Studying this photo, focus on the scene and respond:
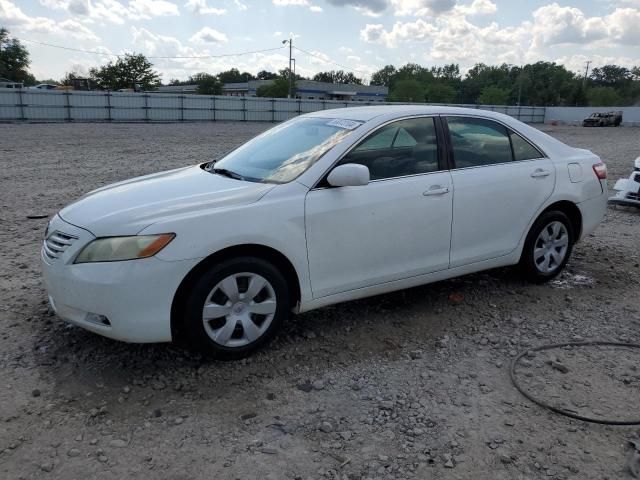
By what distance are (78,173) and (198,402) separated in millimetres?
9478

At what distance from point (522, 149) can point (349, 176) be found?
2003 mm

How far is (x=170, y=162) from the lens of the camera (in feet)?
43.9

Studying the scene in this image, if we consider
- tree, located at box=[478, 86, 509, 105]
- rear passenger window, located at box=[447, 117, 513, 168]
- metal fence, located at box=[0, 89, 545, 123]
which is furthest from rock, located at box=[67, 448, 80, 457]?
tree, located at box=[478, 86, 509, 105]

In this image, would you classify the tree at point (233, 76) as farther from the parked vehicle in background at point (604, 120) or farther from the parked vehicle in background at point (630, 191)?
the parked vehicle in background at point (630, 191)

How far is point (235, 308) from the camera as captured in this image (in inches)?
136

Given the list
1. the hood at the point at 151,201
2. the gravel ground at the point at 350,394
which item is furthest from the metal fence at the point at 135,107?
the hood at the point at 151,201

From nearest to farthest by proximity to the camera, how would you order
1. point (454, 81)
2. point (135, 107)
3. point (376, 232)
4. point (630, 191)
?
1. point (376, 232)
2. point (630, 191)
3. point (135, 107)
4. point (454, 81)

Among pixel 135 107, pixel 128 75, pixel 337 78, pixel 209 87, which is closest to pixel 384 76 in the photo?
pixel 337 78

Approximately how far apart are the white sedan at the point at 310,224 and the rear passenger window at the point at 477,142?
0.5 inches

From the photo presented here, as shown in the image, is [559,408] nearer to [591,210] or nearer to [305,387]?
[305,387]

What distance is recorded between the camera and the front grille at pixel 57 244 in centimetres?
331

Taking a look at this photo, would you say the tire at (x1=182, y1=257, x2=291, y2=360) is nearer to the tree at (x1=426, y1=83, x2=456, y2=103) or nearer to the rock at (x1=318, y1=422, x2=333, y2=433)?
the rock at (x1=318, y1=422, x2=333, y2=433)

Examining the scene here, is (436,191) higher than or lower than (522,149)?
lower

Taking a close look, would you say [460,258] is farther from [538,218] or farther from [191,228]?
[191,228]
